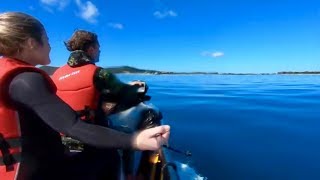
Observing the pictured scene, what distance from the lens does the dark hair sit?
3.55 metres

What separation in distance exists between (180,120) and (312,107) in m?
5.72

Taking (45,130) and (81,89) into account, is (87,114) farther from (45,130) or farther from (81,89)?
(45,130)

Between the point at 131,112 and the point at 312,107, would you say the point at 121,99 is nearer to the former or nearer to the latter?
the point at 131,112

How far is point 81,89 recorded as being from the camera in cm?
330

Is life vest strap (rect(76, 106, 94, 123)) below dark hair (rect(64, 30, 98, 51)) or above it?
below

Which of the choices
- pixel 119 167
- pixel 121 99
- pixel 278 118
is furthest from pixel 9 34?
pixel 278 118

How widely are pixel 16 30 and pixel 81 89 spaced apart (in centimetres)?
180

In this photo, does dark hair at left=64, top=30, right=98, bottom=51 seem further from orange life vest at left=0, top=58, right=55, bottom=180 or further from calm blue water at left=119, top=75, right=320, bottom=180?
calm blue water at left=119, top=75, right=320, bottom=180

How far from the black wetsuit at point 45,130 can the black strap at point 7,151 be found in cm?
4

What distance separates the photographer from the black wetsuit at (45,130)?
1330mm

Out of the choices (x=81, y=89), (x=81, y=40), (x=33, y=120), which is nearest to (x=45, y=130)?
(x=33, y=120)

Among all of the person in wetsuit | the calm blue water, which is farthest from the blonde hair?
the calm blue water

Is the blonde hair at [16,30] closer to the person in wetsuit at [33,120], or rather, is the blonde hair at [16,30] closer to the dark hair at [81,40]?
the person in wetsuit at [33,120]

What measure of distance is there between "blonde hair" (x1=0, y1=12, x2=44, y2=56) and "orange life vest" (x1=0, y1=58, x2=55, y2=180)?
0.24 ft
